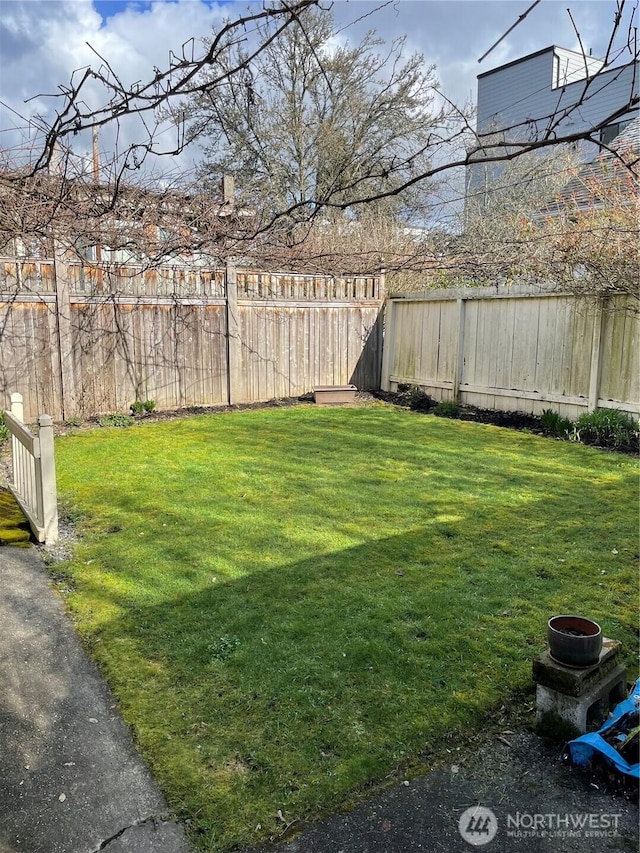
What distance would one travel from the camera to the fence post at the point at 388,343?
1039 centimetres

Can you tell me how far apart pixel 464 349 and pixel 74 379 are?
17.9 feet

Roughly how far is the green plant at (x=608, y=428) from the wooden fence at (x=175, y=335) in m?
4.26

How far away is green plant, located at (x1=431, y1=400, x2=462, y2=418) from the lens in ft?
28.7

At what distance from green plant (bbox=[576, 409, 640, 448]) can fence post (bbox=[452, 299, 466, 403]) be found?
7.35 feet

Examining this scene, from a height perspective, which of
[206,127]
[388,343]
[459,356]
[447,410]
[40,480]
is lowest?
[447,410]

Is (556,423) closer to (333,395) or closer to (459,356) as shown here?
(459,356)

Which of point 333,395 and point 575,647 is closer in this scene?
point 575,647

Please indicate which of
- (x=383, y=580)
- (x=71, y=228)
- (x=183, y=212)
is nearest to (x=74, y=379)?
(x=183, y=212)

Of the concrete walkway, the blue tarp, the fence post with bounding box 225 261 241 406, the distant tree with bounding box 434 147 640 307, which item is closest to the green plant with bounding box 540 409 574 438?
the distant tree with bounding box 434 147 640 307

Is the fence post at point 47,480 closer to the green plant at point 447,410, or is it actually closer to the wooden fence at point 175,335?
the wooden fence at point 175,335

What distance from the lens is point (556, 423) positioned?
7.39 meters

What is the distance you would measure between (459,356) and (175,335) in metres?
4.15

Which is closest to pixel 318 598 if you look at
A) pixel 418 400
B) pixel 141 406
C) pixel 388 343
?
pixel 141 406

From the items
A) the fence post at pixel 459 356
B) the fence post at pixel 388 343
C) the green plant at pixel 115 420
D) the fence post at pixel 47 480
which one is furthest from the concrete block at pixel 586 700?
the fence post at pixel 388 343
